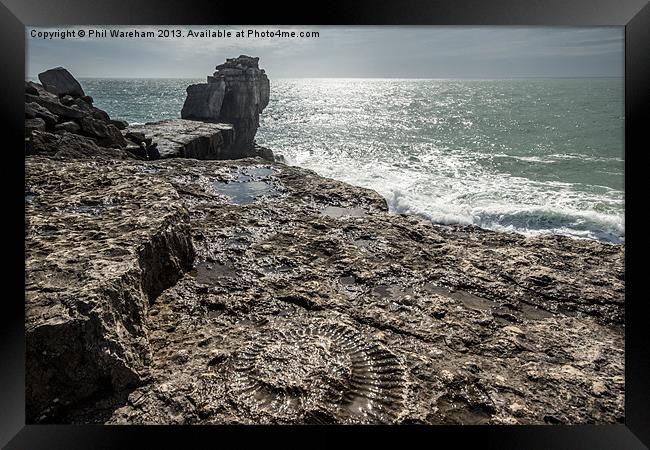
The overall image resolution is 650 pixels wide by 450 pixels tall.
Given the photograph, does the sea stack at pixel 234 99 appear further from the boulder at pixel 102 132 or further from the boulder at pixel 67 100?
the boulder at pixel 102 132

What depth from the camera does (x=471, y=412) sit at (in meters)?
2.30

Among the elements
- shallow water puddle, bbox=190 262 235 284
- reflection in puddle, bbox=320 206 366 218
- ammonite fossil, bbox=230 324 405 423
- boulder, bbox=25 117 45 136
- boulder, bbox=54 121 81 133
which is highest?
boulder, bbox=54 121 81 133

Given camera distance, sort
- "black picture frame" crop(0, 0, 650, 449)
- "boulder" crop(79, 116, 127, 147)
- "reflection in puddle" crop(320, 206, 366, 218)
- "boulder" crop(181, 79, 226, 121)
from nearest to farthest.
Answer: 1. "black picture frame" crop(0, 0, 650, 449)
2. "reflection in puddle" crop(320, 206, 366, 218)
3. "boulder" crop(79, 116, 127, 147)
4. "boulder" crop(181, 79, 226, 121)

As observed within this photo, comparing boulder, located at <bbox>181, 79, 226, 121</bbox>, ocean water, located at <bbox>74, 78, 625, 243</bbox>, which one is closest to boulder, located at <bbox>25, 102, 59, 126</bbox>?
ocean water, located at <bbox>74, 78, 625, 243</bbox>

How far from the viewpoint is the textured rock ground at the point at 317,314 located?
7.23 feet

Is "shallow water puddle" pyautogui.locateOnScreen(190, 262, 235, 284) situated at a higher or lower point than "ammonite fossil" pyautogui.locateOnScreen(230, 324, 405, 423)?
higher

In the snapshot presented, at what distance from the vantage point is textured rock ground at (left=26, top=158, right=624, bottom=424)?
2.21 meters

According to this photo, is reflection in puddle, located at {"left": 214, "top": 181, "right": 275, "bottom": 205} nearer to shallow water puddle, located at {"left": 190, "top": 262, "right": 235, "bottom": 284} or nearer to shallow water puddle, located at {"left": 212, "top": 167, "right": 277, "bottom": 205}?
shallow water puddle, located at {"left": 212, "top": 167, "right": 277, "bottom": 205}

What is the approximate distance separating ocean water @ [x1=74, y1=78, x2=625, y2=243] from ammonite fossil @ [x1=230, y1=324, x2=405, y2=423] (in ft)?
7.37

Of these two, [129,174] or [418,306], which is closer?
[418,306]

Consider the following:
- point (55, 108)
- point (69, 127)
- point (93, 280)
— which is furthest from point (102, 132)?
point (93, 280)
